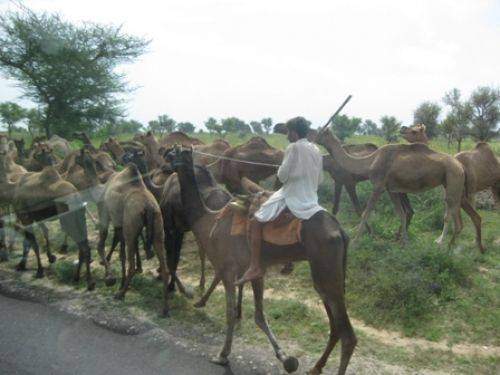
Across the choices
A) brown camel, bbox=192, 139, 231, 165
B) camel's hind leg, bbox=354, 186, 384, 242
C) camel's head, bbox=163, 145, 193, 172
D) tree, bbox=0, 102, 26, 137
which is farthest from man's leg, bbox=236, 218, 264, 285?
tree, bbox=0, 102, 26, 137

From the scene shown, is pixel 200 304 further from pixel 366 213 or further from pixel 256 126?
pixel 256 126

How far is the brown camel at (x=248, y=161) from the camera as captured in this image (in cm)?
1177

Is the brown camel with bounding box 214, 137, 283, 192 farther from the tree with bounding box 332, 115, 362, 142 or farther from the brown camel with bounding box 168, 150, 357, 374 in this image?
the tree with bounding box 332, 115, 362, 142

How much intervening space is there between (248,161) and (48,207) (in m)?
4.96

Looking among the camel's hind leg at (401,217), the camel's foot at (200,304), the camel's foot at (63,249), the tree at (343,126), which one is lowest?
the camel's foot at (63,249)

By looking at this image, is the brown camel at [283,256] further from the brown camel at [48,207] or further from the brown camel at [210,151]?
the brown camel at [210,151]

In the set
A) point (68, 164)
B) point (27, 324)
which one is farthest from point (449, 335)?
point (68, 164)

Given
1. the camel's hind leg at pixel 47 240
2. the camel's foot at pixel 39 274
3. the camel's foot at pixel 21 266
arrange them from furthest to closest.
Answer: the camel's hind leg at pixel 47 240 → the camel's foot at pixel 21 266 → the camel's foot at pixel 39 274

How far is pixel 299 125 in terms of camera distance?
4887 millimetres

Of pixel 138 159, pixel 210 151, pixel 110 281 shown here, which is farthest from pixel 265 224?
pixel 210 151

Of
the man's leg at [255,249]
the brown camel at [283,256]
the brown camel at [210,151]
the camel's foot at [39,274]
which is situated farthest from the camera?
the brown camel at [210,151]

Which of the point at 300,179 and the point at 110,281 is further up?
the point at 300,179

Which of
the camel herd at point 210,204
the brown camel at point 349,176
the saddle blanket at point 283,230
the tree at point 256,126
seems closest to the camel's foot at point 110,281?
the camel herd at point 210,204

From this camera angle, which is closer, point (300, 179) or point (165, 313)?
point (300, 179)
